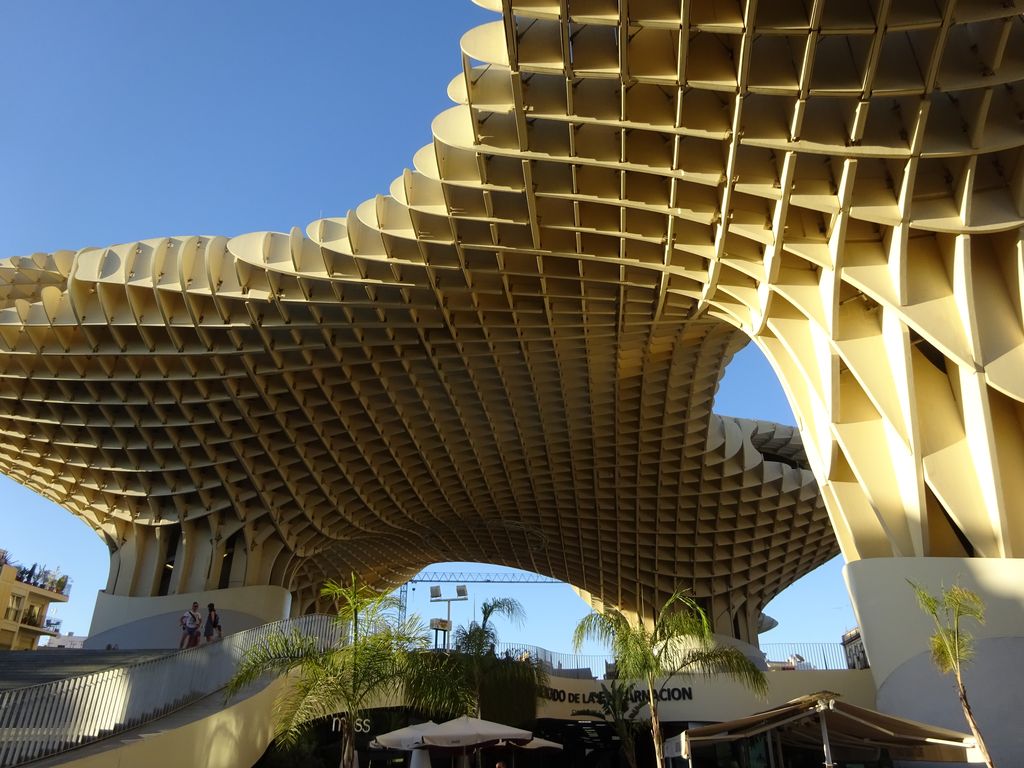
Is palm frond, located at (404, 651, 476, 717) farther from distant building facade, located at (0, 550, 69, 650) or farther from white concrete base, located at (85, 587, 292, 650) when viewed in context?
distant building facade, located at (0, 550, 69, 650)

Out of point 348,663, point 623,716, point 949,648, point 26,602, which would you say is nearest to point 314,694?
point 348,663

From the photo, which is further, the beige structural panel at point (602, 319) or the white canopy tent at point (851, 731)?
the beige structural panel at point (602, 319)

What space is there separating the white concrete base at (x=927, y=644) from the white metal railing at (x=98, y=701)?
13785mm

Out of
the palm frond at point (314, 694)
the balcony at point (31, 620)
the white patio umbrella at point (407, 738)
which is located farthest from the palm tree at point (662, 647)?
the balcony at point (31, 620)

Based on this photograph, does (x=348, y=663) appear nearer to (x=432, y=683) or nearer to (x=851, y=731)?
(x=432, y=683)

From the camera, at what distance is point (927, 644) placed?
14.6 meters

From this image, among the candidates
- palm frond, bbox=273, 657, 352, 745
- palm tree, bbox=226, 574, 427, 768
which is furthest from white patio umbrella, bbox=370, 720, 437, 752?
palm frond, bbox=273, 657, 352, 745

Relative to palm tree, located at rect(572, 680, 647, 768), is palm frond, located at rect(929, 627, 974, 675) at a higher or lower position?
higher

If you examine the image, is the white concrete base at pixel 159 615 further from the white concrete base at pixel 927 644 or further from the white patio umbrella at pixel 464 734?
the white concrete base at pixel 927 644

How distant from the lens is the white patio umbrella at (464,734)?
14.9 metres

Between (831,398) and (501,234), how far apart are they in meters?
9.48

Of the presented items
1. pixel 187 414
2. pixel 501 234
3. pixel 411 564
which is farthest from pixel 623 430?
pixel 411 564

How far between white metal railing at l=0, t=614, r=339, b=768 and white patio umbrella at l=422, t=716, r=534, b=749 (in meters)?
4.95

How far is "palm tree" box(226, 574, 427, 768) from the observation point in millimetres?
13609
